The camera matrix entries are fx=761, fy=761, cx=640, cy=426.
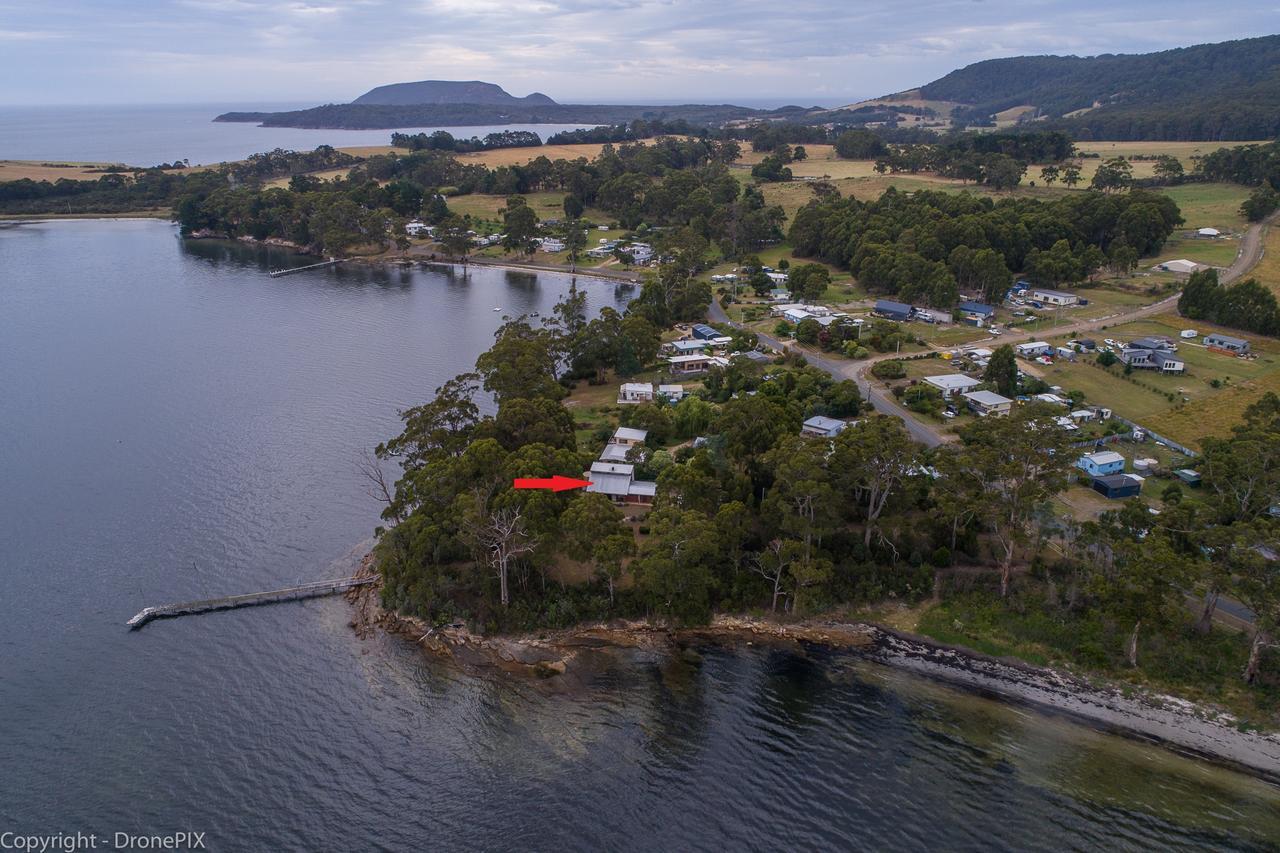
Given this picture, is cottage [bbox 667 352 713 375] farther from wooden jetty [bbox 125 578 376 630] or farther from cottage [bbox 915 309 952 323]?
wooden jetty [bbox 125 578 376 630]

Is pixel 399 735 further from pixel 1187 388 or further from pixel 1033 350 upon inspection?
pixel 1187 388

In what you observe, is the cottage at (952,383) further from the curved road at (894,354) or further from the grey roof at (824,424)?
the grey roof at (824,424)

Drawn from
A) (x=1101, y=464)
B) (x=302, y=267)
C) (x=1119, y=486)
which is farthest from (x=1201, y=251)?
(x=302, y=267)

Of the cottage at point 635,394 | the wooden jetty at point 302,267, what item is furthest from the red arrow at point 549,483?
the wooden jetty at point 302,267

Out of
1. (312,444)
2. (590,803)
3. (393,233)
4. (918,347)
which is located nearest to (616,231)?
(393,233)

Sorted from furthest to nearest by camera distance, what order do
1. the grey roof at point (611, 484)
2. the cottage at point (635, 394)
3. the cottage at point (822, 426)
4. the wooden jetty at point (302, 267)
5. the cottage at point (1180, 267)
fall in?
the wooden jetty at point (302, 267) → the cottage at point (1180, 267) → the cottage at point (635, 394) → the cottage at point (822, 426) → the grey roof at point (611, 484)

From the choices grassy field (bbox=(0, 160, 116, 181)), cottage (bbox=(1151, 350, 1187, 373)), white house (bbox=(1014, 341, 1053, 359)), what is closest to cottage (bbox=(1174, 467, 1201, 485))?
cottage (bbox=(1151, 350, 1187, 373))
